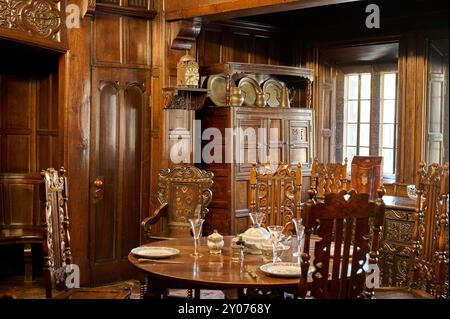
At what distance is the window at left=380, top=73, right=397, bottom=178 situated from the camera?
7656mm

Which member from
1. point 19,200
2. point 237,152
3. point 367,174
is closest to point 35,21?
point 19,200

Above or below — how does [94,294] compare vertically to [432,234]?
below

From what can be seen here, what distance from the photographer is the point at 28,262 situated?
589cm

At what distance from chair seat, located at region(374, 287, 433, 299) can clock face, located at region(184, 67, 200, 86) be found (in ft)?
10.2

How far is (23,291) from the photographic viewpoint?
5684 millimetres

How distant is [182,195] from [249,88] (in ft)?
7.47

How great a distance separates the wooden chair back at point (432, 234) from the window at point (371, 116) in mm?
3830

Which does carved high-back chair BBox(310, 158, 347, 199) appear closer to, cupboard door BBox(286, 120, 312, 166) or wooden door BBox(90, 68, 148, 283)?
cupboard door BBox(286, 120, 312, 166)

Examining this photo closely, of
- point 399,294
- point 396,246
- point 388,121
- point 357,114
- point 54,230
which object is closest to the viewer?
point 54,230

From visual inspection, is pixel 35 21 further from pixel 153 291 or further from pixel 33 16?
pixel 153 291
